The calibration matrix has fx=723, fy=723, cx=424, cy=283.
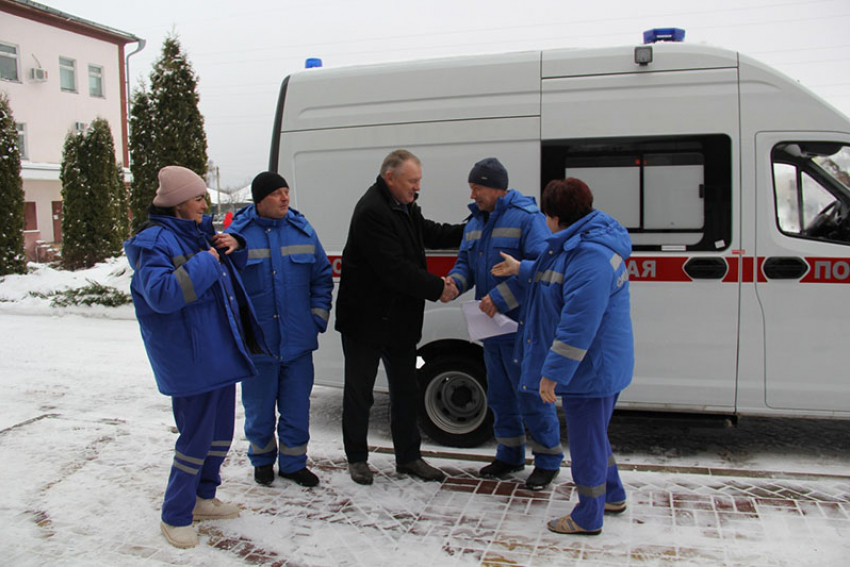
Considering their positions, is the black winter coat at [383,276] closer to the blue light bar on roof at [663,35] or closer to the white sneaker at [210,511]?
the white sneaker at [210,511]

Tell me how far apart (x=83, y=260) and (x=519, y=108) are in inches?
551

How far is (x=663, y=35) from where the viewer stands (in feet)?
16.3

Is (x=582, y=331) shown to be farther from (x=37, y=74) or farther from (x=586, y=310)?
(x=37, y=74)

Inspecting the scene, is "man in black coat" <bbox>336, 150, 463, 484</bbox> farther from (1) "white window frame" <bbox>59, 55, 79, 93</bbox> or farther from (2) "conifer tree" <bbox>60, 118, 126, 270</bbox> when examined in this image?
(1) "white window frame" <bbox>59, 55, 79, 93</bbox>

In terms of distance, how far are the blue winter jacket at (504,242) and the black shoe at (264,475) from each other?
1633mm

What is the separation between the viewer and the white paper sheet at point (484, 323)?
164 inches

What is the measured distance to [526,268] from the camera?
13.1 ft

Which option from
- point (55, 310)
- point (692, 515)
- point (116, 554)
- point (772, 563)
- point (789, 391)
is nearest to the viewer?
point (772, 563)

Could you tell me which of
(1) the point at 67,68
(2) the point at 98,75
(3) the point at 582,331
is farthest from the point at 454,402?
(2) the point at 98,75

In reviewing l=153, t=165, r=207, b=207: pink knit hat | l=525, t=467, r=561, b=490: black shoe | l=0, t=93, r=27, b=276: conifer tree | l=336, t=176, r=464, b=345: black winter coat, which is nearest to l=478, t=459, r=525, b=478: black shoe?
l=525, t=467, r=561, b=490: black shoe

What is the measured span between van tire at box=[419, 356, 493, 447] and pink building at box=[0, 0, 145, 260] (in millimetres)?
23999

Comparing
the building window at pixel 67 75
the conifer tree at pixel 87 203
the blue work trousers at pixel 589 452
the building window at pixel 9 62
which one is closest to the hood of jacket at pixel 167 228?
the blue work trousers at pixel 589 452

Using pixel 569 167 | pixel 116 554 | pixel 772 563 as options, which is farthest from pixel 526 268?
pixel 116 554

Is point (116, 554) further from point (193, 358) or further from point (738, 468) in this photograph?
point (738, 468)
